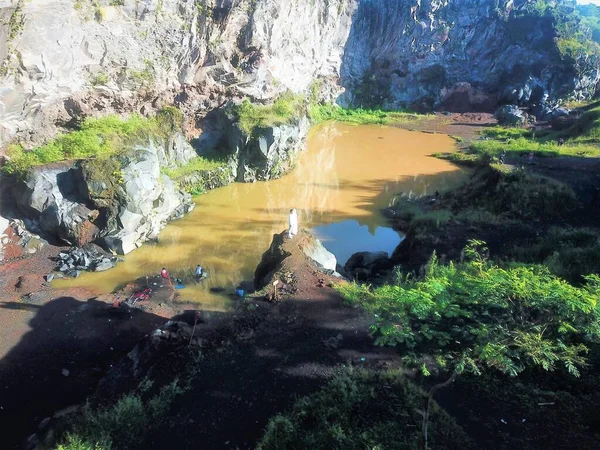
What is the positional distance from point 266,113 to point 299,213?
9.54 metres

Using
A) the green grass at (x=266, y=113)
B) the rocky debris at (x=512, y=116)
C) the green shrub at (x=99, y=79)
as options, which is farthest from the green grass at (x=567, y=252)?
the rocky debris at (x=512, y=116)

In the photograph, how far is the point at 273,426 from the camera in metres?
6.50

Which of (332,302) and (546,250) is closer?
(332,302)

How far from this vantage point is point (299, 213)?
22.5m

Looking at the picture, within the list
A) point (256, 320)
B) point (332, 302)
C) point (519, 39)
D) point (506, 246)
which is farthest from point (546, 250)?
point (519, 39)

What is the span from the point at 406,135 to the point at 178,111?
82.7 ft

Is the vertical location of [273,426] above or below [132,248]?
above

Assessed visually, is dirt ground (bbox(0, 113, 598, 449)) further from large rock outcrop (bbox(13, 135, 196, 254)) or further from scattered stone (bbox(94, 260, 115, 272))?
large rock outcrop (bbox(13, 135, 196, 254))

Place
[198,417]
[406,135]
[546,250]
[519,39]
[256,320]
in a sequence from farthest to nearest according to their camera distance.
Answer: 1. [519,39]
2. [406,135]
3. [546,250]
4. [256,320]
5. [198,417]

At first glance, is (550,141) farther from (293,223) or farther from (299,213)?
(293,223)

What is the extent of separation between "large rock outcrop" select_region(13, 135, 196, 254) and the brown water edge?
4.22 ft

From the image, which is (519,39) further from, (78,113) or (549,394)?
(549,394)

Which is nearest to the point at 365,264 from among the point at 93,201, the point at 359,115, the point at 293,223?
the point at 293,223

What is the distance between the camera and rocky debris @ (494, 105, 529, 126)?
42.4 m
